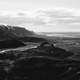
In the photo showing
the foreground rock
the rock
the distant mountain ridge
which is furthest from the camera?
the distant mountain ridge

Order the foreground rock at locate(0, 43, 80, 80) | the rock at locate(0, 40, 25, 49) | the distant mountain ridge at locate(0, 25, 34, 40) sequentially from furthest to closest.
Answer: the distant mountain ridge at locate(0, 25, 34, 40)
the rock at locate(0, 40, 25, 49)
the foreground rock at locate(0, 43, 80, 80)

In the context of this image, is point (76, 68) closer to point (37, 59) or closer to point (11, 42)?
point (37, 59)

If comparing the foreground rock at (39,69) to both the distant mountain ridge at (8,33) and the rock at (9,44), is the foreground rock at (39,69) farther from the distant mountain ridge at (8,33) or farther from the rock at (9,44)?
the distant mountain ridge at (8,33)

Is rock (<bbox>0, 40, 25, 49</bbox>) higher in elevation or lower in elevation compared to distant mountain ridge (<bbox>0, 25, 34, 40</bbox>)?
lower

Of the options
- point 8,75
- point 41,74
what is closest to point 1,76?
point 8,75

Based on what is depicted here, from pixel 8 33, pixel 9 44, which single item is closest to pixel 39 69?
pixel 9 44

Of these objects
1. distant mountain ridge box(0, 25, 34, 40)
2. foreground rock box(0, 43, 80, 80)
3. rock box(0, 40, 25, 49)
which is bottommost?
foreground rock box(0, 43, 80, 80)

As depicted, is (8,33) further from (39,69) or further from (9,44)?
(39,69)

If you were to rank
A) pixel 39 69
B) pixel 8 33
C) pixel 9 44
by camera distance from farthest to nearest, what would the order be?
1. pixel 8 33
2. pixel 9 44
3. pixel 39 69

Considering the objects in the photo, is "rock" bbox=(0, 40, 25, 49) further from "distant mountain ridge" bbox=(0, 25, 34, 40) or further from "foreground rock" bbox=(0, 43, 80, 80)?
"foreground rock" bbox=(0, 43, 80, 80)

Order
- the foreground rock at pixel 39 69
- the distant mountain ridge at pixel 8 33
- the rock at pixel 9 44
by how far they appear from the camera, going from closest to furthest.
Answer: the foreground rock at pixel 39 69 → the rock at pixel 9 44 → the distant mountain ridge at pixel 8 33

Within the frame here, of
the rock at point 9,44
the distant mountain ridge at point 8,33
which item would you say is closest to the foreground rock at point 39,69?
the rock at point 9,44

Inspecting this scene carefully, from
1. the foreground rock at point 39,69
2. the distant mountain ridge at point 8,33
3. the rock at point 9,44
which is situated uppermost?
the distant mountain ridge at point 8,33

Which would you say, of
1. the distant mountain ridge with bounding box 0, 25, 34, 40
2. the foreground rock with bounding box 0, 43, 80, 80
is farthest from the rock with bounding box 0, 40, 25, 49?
the foreground rock with bounding box 0, 43, 80, 80
